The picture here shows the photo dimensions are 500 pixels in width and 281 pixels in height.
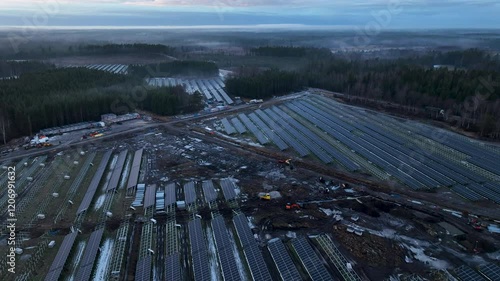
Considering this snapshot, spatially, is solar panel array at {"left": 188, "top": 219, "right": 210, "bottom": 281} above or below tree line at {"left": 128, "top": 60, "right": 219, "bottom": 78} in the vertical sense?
below

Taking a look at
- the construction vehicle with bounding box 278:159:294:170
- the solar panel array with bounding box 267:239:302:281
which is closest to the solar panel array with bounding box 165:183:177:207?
the solar panel array with bounding box 267:239:302:281

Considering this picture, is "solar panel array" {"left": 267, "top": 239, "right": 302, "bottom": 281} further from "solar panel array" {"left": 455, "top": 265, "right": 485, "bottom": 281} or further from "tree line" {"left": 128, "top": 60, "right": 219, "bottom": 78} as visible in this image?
"tree line" {"left": 128, "top": 60, "right": 219, "bottom": 78}

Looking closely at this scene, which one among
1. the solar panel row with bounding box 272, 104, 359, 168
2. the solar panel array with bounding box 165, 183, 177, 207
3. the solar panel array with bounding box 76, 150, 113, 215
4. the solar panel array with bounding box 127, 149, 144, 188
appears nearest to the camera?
the solar panel array with bounding box 76, 150, 113, 215

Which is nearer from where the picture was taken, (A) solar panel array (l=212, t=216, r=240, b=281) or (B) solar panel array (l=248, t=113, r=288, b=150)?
(A) solar panel array (l=212, t=216, r=240, b=281)

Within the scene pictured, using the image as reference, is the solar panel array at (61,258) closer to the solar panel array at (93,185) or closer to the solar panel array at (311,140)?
the solar panel array at (93,185)

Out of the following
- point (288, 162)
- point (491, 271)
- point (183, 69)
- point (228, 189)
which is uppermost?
point (183, 69)

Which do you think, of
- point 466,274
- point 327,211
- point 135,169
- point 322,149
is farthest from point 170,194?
point 466,274

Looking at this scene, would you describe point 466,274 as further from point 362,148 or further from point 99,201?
point 99,201
